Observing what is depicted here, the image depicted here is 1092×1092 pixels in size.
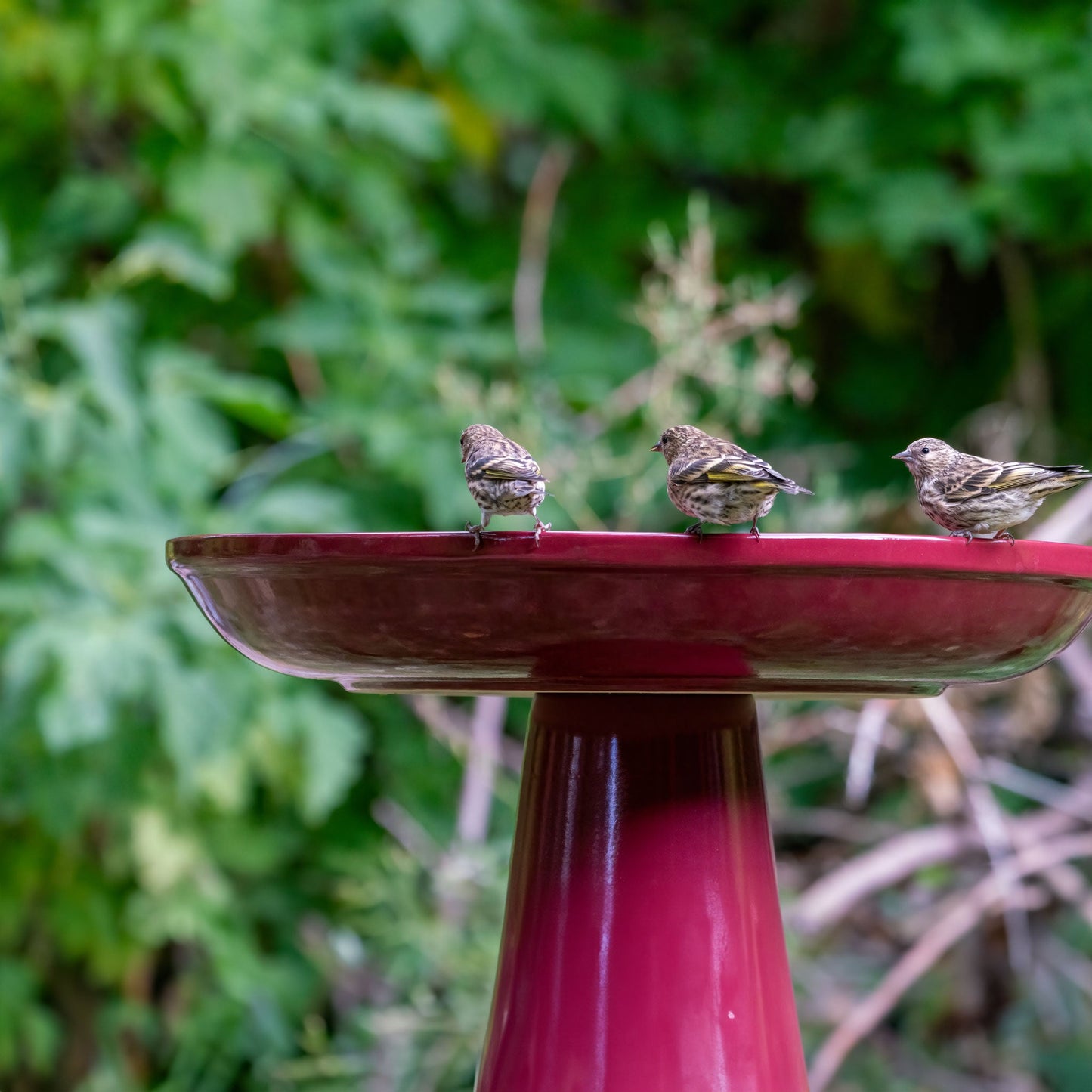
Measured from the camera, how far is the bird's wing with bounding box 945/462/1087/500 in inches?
39.4

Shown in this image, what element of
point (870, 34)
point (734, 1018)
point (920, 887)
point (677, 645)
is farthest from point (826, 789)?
point (677, 645)

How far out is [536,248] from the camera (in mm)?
2738

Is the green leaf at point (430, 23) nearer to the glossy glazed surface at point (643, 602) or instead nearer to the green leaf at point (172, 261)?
the green leaf at point (172, 261)

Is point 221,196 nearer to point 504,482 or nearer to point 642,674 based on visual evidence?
point 504,482

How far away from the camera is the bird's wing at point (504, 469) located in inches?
36.5

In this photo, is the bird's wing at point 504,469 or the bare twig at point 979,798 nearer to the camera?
the bird's wing at point 504,469

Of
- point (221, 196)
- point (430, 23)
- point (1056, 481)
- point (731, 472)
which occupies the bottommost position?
point (731, 472)

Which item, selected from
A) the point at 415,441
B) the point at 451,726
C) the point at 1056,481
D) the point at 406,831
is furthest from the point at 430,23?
the point at 1056,481

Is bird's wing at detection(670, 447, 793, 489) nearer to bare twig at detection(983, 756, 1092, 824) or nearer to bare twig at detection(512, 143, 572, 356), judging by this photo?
bare twig at detection(983, 756, 1092, 824)

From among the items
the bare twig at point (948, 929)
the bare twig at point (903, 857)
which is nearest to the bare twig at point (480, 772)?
the bare twig at point (903, 857)

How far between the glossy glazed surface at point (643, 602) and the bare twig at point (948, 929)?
3.82ft

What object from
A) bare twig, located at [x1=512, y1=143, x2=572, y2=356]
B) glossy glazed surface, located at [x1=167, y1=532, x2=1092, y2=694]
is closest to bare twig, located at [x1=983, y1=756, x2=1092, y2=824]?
bare twig, located at [x1=512, y1=143, x2=572, y2=356]

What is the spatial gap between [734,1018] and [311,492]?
1268 mm

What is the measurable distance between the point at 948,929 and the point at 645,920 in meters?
1.25
